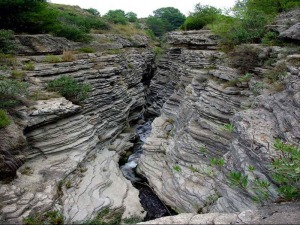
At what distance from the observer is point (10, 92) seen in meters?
12.9

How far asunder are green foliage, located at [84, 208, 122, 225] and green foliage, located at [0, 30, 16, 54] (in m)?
12.5

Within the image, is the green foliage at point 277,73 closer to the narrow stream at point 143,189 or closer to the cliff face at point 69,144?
the narrow stream at point 143,189

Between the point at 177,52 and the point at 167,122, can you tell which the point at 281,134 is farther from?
the point at 177,52

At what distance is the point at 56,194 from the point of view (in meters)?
11.1

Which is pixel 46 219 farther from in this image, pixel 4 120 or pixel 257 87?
pixel 257 87

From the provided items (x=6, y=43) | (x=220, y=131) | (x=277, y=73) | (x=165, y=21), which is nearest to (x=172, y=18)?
(x=165, y=21)

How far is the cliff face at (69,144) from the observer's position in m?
10.8

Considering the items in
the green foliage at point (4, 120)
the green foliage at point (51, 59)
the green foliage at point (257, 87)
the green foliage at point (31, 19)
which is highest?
the green foliage at point (31, 19)

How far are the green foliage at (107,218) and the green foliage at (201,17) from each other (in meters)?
21.9

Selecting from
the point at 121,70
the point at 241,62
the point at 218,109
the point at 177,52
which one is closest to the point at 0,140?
the point at 218,109

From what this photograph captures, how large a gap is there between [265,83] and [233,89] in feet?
6.74

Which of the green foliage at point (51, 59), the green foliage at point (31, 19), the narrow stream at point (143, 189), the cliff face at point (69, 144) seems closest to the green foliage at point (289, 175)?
the narrow stream at point (143, 189)

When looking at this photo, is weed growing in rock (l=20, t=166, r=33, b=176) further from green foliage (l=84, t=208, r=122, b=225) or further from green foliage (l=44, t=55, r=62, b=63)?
green foliage (l=44, t=55, r=62, b=63)

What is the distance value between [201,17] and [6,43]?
61.6ft
